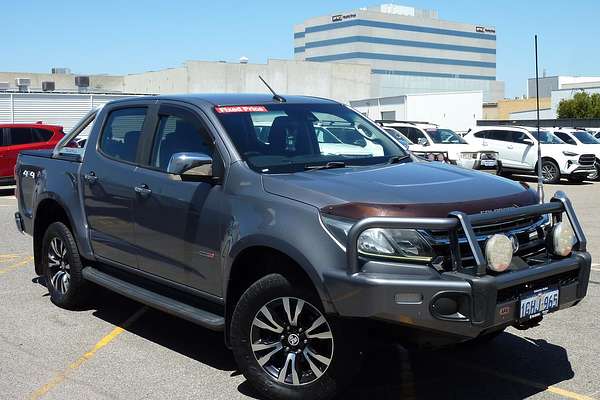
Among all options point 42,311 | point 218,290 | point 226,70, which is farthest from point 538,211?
point 226,70

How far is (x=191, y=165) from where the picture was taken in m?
4.65

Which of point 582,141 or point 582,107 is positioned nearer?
point 582,141

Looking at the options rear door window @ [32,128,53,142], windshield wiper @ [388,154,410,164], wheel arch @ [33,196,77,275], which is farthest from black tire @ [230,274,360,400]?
rear door window @ [32,128,53,142]

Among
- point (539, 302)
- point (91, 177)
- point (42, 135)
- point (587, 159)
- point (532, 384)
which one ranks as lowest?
point (532, 384)

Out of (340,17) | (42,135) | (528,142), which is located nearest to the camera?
(42,135)

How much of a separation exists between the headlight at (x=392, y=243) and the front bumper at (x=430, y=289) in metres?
0.06

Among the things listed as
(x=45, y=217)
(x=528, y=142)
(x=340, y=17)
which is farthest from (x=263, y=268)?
(x=340, y=17)

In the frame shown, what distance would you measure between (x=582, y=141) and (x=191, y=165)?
71.9 ft

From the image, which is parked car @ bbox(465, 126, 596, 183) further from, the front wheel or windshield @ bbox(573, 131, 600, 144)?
windshield @ bbox(573, 131, 600, 144)

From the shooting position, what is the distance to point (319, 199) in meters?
4.08

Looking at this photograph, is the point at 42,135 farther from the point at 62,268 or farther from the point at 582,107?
the point at 582,107

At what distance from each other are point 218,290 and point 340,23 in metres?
153

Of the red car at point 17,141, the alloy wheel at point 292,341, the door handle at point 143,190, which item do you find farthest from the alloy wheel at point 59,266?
the red car at point 17,141

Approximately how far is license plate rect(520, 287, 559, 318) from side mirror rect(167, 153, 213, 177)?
213 centimetres
